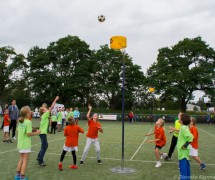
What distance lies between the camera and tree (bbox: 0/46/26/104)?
6253cm

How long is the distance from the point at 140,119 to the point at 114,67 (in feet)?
47.2

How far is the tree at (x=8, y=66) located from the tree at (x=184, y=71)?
30613 mm

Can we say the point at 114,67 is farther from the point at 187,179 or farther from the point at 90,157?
the point at 187,179

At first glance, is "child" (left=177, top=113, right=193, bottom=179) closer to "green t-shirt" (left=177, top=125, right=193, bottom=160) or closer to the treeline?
"green t-shirt" (left=177, top=125, right=193, bottom=160)

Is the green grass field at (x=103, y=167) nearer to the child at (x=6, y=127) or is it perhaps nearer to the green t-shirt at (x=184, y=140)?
the green t-shirt at (x=184, y=140)

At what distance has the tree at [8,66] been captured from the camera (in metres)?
62.5

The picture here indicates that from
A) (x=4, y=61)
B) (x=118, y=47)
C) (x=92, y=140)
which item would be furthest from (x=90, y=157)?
(x=4, y=61)

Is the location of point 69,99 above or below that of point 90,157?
above

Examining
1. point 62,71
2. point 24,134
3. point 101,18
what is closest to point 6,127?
point 24,134

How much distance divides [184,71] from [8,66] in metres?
38.3

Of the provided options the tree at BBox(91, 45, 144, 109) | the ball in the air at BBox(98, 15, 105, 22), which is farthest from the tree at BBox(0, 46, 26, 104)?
the ball in the air at BBox(98, 15, 105, 22)

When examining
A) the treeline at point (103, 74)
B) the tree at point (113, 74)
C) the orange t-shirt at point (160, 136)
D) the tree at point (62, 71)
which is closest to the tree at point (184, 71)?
the treeline at point (103, 74)

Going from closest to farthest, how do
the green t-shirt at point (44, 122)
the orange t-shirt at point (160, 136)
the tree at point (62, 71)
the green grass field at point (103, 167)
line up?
the green grass field at point (103, 167)
the green t-shirt at point (44, 122)
the orange t-shirt at point (160, 136)
the tree at point (62, 71)

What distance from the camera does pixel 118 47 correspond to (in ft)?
28.4
